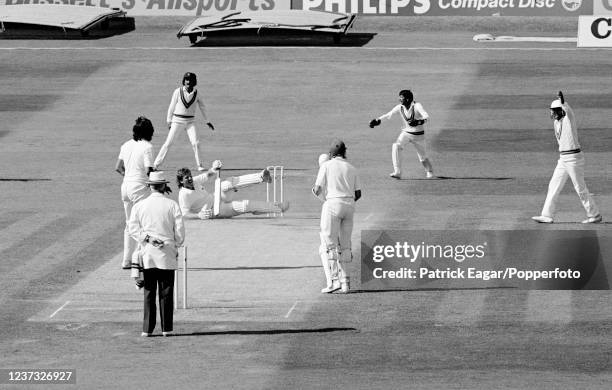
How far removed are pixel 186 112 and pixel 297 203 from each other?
13.5 feet

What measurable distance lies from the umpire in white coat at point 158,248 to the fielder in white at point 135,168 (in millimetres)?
3155

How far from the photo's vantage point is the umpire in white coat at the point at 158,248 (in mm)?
17031

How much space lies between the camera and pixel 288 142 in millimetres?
33750

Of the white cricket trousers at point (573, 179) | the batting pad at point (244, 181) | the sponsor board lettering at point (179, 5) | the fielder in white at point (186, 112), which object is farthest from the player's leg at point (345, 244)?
the sponsor board lettering at point (179, 5)

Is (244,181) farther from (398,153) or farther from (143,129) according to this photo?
(143,129)

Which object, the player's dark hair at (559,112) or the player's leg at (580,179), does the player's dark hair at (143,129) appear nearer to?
the player's dark hair at (559,112)

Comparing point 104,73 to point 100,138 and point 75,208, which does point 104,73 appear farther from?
point 75,208

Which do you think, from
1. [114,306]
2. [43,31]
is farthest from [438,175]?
[43,31]

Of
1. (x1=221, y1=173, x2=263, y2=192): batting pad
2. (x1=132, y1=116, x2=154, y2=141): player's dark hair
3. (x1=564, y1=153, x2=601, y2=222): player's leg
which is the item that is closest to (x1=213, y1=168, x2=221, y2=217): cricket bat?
(x1=221, y1=173, x2=263, y2=192): batting pad

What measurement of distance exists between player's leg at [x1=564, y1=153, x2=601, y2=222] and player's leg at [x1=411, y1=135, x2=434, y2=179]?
5.16m

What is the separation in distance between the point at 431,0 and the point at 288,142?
16.4 m

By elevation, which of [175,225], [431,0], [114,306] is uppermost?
[431,0]

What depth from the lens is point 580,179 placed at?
958 inches

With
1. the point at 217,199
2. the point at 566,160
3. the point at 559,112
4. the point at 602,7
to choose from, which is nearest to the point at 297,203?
the point at 217,199
